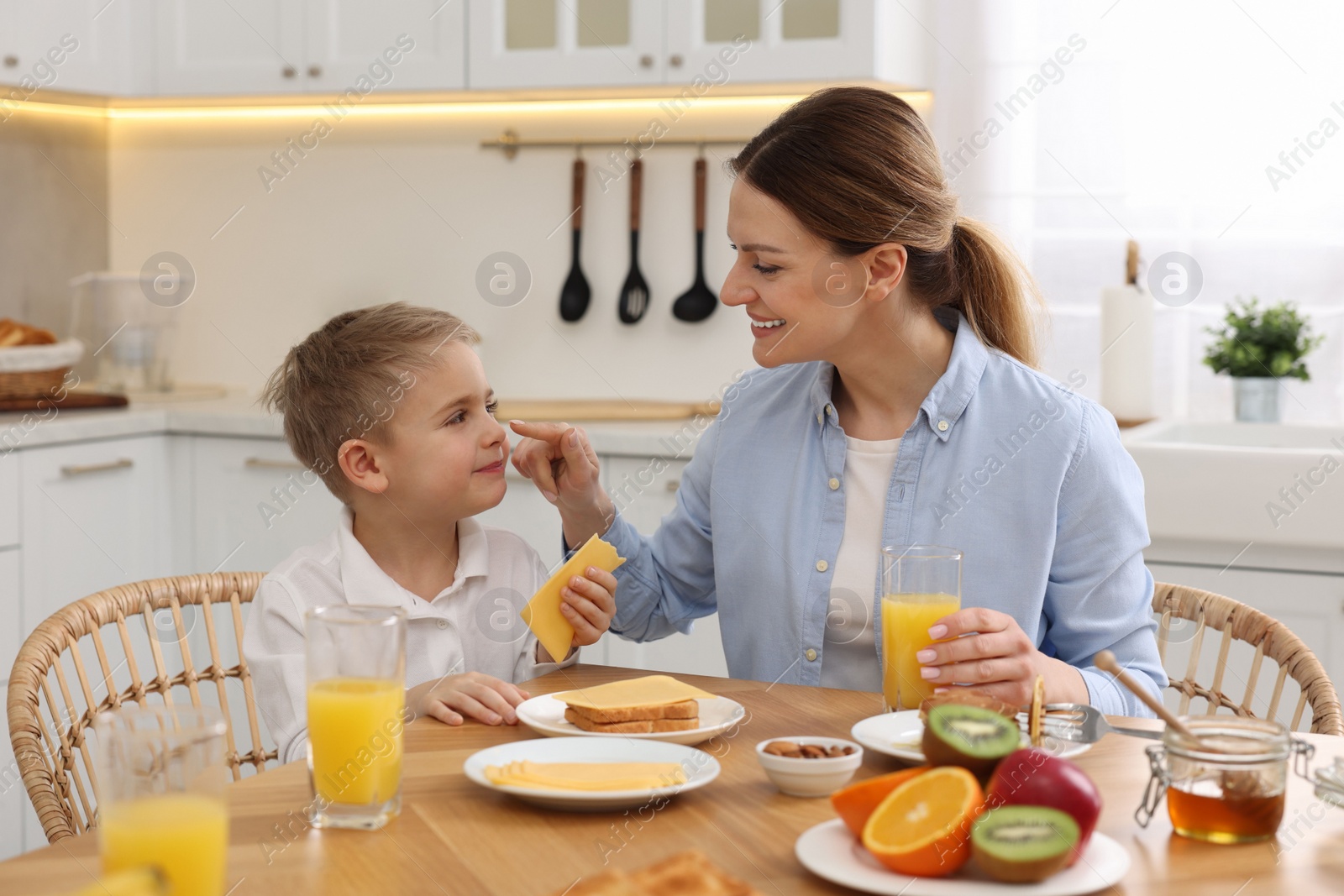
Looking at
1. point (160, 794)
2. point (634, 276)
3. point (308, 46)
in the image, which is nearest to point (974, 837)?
point (160, 794)

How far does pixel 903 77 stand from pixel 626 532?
1.50m

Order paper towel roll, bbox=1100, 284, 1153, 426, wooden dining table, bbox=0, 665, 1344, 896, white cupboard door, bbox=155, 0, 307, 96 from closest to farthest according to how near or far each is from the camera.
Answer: wooden dining table, bbox=0, 665, 1344, 896, paper towel roll, bbox=1100, 284, 1153, 426, white cupboard door, bbox=155, 0, 307, 96

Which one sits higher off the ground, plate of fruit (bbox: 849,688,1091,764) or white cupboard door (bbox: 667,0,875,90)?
white cupboard door (bbox: 667,0,875,90)

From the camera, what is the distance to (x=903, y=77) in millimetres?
2734

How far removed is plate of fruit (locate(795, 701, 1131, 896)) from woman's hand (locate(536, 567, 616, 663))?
1.65 feet

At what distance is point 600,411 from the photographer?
2.83 m

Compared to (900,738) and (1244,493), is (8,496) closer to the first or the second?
(900,738)

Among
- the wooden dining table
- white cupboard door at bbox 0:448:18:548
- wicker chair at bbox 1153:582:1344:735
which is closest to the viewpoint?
the wooden dining table

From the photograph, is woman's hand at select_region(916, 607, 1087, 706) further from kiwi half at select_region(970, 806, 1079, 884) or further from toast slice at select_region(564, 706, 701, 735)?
kiwi half at select_region(970, 806, 1079, 884)

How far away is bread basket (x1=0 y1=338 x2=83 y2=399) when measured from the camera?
2.70m

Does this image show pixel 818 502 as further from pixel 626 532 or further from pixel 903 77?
pixel 903 77

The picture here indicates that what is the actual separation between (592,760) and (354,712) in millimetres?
197

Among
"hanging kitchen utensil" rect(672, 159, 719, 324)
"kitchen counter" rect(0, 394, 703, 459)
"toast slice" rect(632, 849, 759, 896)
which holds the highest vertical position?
"hanging kitchen utensil" rect(672, 159, 719, 324)

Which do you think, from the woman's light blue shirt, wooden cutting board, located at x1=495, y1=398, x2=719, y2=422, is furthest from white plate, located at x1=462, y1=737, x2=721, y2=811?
wooden cutting board, located at x1=495, y1=398, x2=719, y2=422
